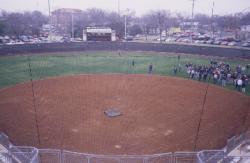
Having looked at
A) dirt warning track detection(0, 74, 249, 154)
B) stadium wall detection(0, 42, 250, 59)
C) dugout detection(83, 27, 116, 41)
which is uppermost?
dugout detection(83, 27, 116, 41)

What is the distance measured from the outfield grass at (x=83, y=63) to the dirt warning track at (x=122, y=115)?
4246 millimetres

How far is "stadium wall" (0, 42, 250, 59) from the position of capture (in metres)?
39.9

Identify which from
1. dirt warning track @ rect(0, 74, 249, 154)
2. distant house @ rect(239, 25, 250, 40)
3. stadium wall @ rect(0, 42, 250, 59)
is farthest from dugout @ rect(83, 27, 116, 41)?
distant house @ rect(239, 25, 250, 40)

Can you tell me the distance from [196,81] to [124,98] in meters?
8.91

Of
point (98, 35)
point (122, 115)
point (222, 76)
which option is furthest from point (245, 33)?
point (122, 115)

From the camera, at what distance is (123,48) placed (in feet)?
150

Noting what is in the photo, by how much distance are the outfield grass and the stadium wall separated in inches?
63.1

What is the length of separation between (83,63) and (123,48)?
37.4ft

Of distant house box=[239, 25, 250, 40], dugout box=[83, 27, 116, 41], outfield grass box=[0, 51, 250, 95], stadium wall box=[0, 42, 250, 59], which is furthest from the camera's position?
distant house box=[239, 25, 250, 40]

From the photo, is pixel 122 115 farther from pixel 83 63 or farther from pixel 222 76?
pixel 83 63

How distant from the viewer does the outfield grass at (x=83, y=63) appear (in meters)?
29.7

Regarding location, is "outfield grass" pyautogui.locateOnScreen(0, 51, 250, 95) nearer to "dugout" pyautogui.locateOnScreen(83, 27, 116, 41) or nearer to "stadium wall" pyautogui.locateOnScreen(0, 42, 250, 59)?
"stadium wall" pyautogui.locateOnScreen(0, 42, 250, 59)

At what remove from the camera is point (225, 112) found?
1802 cm

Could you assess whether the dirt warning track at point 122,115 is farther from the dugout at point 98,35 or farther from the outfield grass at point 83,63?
the dugout at point 98,35
